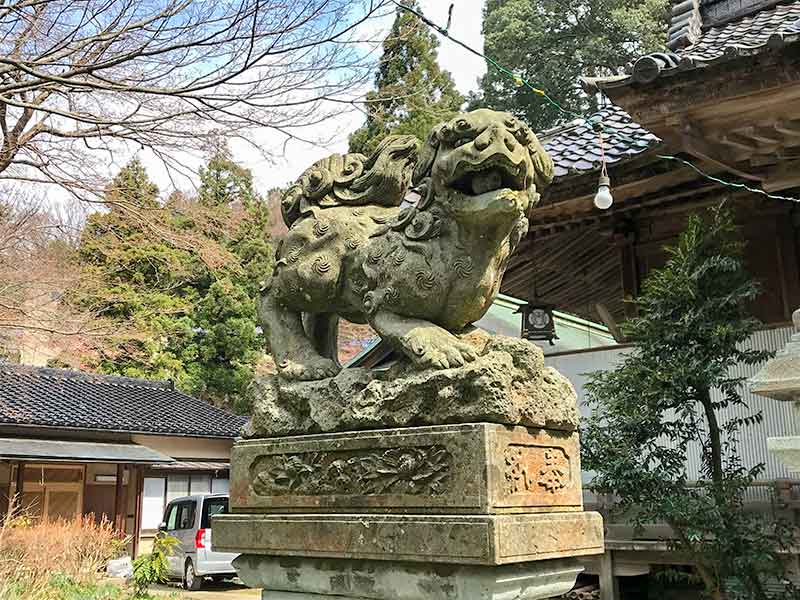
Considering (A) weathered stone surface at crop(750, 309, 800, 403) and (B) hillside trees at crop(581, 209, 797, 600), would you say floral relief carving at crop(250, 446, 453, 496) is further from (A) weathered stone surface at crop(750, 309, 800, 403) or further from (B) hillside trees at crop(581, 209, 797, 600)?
(B) hillside trees at crop(581, 209, 797, 600)

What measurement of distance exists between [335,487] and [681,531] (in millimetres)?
4127

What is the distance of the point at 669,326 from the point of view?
630 cm

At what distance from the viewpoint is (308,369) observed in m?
3.17

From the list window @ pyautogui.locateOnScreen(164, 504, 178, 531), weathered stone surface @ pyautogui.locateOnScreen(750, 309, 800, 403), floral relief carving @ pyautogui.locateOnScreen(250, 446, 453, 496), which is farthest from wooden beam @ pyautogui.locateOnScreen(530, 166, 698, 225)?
window @ pyautogui.locateOnScreen(164, 504, 178, 531)

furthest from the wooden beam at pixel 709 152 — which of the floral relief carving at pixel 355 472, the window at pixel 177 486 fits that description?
the window at pixel 177 486

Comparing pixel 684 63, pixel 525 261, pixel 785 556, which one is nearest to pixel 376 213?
pixel 684 63

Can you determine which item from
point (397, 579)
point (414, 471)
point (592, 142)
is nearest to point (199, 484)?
point (592, 142)

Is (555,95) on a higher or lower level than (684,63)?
higher

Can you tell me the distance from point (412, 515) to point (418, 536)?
9 centimetres

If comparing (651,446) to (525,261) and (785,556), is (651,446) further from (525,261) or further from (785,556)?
(525,261)

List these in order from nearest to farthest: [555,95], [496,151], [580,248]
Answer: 1. [496,151]
2. [580,248]
3. [555,95]

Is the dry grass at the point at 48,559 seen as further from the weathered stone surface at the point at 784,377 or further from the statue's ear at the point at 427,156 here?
the weathered stone surface at the point at 784,377

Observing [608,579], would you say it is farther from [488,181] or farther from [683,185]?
[488,181]

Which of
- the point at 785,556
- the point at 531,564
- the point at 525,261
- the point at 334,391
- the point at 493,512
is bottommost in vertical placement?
the point at 785,556
